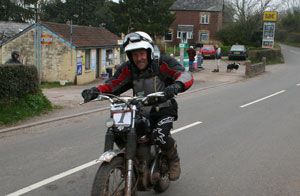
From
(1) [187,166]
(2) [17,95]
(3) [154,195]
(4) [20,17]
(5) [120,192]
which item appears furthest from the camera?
(4) [20,17]

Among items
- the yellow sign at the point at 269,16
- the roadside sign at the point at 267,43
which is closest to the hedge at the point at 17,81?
the yellow sign at the point at 269,16

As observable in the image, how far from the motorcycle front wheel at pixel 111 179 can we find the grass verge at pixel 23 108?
595cm

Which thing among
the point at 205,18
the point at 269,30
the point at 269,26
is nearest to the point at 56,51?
the point at 269,26

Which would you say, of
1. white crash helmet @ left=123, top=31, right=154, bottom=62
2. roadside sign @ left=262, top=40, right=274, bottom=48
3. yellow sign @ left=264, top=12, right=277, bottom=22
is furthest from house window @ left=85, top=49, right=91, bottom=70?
roadside sign @ left=262, top=40, right=274, bottom=48

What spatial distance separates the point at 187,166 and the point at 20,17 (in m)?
47.9

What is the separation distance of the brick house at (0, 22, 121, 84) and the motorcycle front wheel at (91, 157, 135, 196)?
1857 cm

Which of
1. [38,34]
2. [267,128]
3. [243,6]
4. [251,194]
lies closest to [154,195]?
[251,194]

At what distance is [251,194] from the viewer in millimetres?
4770

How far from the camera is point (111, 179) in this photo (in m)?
3.45

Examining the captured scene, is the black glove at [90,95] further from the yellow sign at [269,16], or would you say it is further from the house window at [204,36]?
the house window at [204,36]

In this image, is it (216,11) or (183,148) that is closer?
(183,148)

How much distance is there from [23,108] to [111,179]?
706 centimetres

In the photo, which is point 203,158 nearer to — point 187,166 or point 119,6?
point 187,166

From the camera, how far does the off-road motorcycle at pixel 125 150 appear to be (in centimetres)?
336
